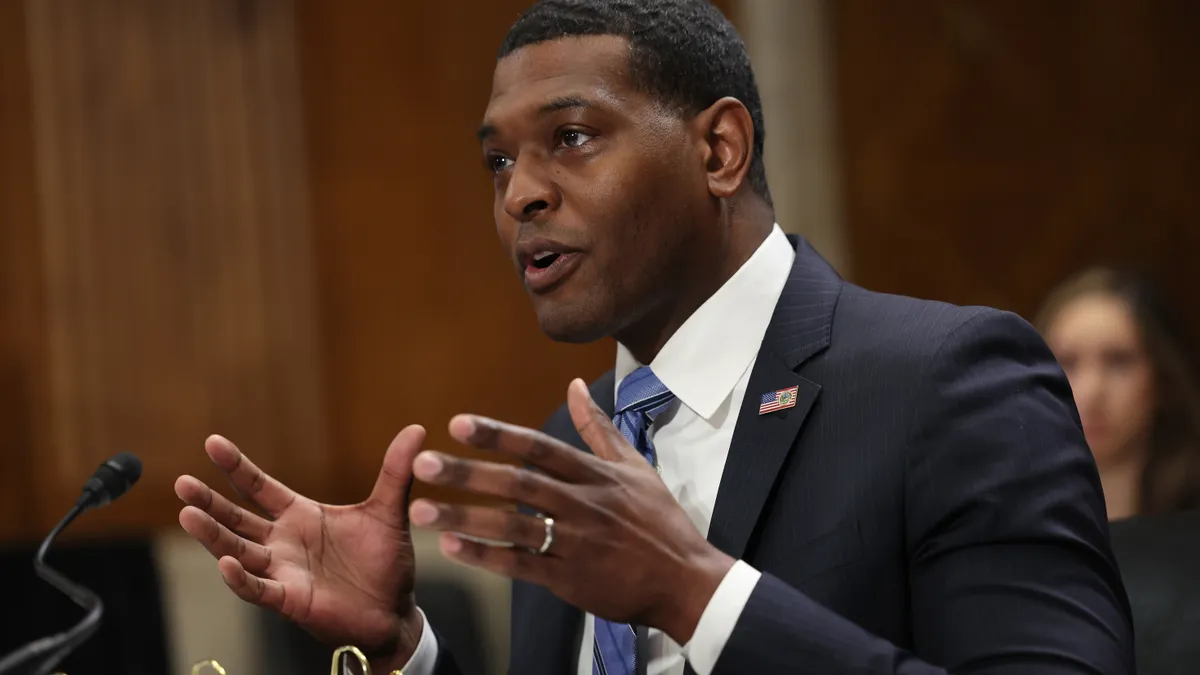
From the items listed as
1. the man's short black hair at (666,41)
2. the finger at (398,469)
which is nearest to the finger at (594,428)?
the finger at (398,469)

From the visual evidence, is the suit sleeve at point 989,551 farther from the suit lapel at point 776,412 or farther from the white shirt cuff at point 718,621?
the suit lapel at point 776,412

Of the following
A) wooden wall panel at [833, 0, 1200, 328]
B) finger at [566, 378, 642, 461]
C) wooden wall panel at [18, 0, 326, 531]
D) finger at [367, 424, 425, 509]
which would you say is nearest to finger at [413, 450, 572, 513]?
finger at [566, 378, 642, 461]

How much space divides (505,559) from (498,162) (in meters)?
0.84

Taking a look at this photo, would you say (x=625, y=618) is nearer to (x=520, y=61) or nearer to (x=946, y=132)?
Result: (x=520, y=61)

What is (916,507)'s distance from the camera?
1.60 meters

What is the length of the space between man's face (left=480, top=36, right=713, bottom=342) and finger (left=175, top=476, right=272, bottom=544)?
476 millimetres

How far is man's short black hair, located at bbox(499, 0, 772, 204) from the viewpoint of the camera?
1972 mm

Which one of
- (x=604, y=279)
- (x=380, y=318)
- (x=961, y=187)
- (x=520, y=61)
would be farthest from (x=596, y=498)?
(x=961, y=187)

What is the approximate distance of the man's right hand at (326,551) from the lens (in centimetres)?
178

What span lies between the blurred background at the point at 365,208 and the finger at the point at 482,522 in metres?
1.85

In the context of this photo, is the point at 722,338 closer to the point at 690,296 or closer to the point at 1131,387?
the point at 690,296

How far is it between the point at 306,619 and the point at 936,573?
810 millimetres

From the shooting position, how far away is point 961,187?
494 cm

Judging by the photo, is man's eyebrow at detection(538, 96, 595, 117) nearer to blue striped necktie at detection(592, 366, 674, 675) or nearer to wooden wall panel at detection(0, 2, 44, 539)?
blue striped necktie at detection(592, 366, 674, 675)
